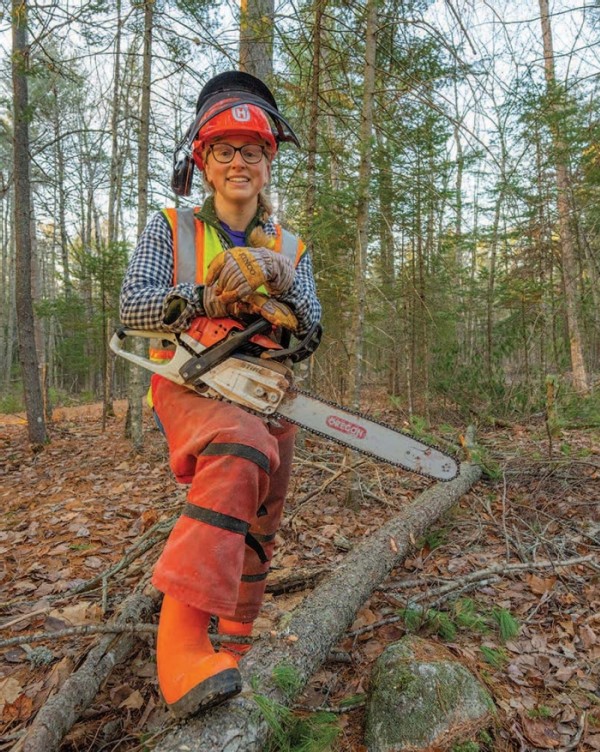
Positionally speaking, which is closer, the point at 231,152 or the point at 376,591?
the point at 231,152

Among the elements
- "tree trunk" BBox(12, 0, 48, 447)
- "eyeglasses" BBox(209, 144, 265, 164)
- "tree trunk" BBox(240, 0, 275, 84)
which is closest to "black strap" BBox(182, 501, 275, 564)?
"eyeglasses" BBox(209, 144, 265, 164)

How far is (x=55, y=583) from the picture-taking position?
3053mm

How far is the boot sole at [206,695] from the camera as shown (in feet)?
4.51

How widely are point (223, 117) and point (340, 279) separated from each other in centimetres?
412

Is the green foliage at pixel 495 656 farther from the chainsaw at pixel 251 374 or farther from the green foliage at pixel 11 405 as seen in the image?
the green foliage at pixel 11 405

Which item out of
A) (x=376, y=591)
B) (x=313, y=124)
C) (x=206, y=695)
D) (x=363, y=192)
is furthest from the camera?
(x=313, y=124)

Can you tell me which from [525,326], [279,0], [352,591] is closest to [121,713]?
[352,591]

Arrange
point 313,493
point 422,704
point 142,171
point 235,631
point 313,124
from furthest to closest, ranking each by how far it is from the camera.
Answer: point 142,171 < point 313,124 < point 313,493 < point 235,631 < point 422,704

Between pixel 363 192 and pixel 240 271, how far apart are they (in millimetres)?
2745

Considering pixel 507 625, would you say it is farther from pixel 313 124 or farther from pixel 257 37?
pixel 257 37

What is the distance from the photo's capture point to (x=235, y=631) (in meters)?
2.11

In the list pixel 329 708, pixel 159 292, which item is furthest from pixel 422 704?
pixel 159 292

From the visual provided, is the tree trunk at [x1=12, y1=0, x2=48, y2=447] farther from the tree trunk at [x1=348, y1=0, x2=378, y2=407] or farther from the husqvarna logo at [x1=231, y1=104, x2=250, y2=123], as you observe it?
the husqvarna logo at [x1=231, y1=104, x2=250, y2=123]

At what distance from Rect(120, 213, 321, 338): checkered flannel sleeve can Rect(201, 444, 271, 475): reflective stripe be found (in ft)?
1.57
